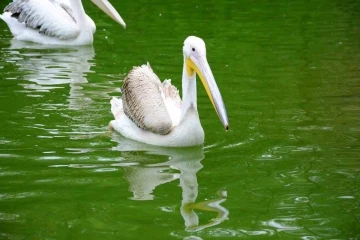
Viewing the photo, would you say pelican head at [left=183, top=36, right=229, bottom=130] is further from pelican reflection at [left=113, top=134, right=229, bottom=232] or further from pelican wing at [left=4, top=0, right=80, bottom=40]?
pelican wing at [left=4, top=0, right=80, bottom=40]

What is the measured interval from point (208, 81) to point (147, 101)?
623 mm

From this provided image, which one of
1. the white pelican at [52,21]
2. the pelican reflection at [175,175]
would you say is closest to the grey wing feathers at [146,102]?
the pelican reflection at [175,175]

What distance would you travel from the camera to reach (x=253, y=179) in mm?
4988

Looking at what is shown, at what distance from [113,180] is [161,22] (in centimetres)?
548

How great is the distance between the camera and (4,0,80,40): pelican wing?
9.30 meters

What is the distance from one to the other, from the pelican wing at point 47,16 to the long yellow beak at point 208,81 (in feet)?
12.8

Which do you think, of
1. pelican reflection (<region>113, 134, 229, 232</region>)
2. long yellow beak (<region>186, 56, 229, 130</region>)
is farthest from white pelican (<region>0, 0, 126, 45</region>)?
long yellow beak (<region>186, 56, 229, 130</region>)

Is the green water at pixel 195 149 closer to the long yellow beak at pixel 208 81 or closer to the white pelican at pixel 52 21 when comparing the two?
the white pelican at pixel 52 21

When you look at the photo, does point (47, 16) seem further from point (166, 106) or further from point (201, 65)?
point (201, 65)

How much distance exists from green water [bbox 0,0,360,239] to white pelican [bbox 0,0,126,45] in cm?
20

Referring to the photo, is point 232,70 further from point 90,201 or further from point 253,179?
point 90,201

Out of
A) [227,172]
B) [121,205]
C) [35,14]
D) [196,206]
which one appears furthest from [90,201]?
[35,14]

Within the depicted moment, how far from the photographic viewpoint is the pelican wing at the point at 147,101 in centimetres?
570

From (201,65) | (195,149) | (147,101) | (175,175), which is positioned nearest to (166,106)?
(147,101)
